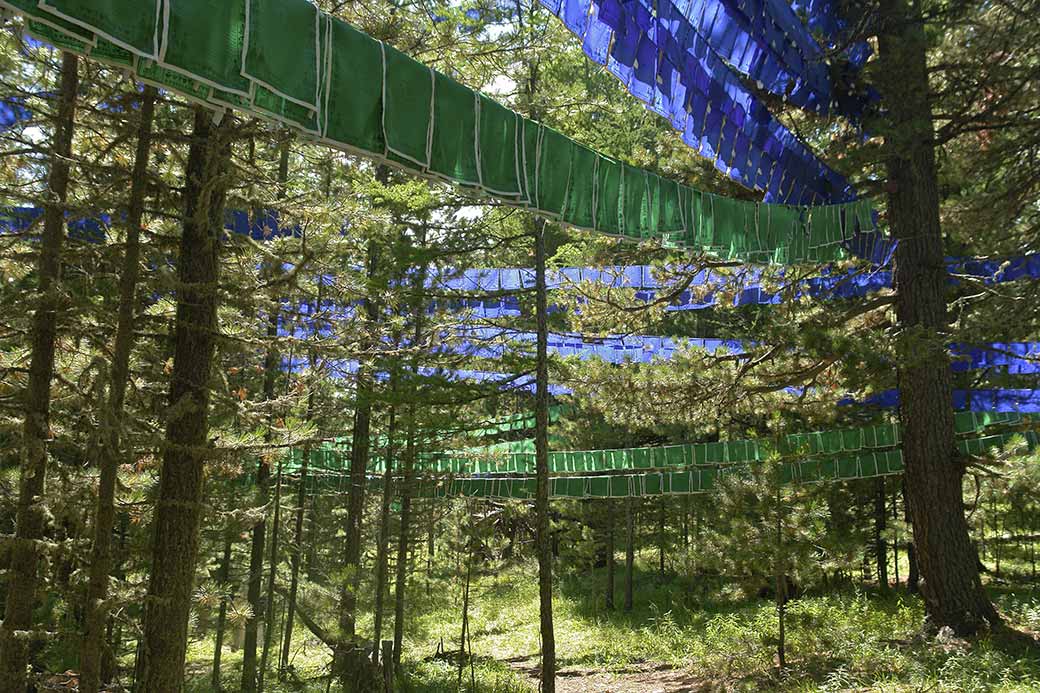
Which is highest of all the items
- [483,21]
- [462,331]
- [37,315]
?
[483,21]

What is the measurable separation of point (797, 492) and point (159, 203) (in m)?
7.52

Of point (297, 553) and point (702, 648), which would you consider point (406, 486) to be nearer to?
point (297, 553)

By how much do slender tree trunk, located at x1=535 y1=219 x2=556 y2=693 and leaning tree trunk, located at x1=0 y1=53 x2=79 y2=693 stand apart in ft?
14.6

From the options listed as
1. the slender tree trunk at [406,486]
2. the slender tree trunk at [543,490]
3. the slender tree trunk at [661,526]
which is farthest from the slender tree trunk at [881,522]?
the slender tree trunk at [406,486]

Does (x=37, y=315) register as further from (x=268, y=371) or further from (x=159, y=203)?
(x=268, y=371)

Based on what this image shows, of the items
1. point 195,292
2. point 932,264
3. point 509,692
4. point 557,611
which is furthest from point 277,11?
point 557,611

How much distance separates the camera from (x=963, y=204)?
8367 millimetres

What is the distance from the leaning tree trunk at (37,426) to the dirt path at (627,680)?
7588 mm

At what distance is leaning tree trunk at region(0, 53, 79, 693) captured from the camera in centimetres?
555

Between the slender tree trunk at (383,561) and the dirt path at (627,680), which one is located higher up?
the slender tree trunk at (383,561)

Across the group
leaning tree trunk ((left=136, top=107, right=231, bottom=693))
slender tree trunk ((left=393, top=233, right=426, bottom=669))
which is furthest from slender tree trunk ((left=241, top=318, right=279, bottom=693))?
leaning tree trunk ((left=136, top=107, right=231, bottom=693))

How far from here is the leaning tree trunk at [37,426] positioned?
5.55m

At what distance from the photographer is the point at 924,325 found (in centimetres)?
834

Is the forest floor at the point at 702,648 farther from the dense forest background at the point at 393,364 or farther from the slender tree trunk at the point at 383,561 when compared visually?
the slender tree trunk at the point at 383,561
